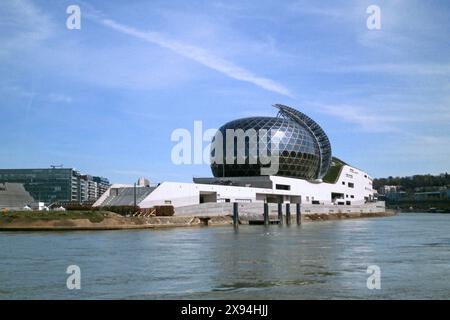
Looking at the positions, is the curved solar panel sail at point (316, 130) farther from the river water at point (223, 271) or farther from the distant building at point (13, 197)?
the river water at point (223, 271)

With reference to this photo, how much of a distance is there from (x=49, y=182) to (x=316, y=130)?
295 ft

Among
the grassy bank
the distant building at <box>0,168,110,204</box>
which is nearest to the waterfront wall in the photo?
the grassy bank

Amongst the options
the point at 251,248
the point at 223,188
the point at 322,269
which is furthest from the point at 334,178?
the point at 322,269

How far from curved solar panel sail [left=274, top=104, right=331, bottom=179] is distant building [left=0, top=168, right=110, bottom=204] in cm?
7365

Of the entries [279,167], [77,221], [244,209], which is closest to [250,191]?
[244,209]

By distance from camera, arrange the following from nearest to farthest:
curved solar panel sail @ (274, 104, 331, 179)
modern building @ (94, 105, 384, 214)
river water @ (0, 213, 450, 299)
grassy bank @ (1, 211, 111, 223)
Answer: river water @ (0, 213, 450, 299)
grassy bank @ (1, 211, 111, 223)
modern building @ (94, 105, 384, 214)
curved solar panel sail @ (274, 104, 331, 179)

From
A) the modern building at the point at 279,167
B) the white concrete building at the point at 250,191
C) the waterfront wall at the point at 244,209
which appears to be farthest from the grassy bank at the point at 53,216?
the modern building at the point at 279,167

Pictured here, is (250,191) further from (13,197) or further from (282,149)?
(13,197)

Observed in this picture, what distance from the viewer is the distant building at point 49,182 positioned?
176875mm

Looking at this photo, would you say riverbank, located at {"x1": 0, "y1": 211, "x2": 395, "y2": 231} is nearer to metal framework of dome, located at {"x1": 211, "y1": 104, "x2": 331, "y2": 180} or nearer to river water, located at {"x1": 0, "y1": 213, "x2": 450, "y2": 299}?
river water, located at {"x1": 0, "y1": 213, "x2": 450, "y2": 299}

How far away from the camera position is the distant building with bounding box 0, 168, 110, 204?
177m

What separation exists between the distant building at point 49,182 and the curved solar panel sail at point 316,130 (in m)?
73.7
